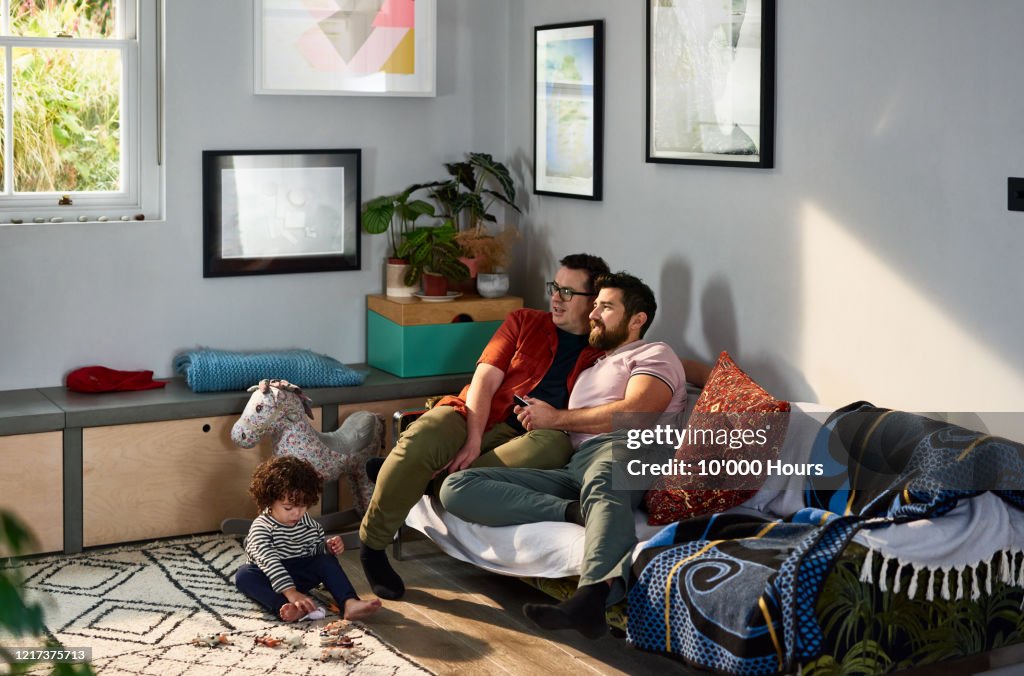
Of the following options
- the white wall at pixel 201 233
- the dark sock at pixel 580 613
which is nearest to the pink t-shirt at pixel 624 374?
the dark sock at pixel 580 613

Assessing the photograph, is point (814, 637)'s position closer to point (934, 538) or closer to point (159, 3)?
point (934, 538)

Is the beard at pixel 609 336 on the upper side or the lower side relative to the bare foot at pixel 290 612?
upper

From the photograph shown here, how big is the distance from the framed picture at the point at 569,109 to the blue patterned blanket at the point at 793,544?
1722mm

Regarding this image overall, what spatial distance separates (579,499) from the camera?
348 cm

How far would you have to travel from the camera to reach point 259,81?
14.6 ft

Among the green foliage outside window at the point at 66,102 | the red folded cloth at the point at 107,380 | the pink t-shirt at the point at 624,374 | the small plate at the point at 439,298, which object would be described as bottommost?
the red folded cloth at the point at 107,380

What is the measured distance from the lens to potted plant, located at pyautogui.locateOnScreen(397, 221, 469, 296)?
4609 mm

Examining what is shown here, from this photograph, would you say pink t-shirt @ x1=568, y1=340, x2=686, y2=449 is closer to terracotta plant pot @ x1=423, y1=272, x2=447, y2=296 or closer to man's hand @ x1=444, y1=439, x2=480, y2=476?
man's hand @ x1=444, y1=439, x2=480, y2=476

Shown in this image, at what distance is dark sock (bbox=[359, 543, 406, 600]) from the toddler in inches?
3.5

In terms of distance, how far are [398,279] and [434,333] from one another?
309 mm

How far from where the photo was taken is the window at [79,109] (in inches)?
168

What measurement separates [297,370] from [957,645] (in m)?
2.53

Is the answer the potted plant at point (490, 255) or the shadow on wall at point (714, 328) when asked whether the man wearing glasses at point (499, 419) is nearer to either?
the shadow on wall at point (714, 328)

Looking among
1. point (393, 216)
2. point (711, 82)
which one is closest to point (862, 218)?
point (711, 82)
